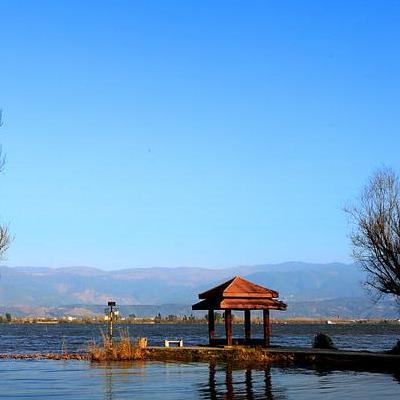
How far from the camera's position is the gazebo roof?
43.4 m

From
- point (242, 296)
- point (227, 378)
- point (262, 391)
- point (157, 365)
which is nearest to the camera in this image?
point (262, 391)

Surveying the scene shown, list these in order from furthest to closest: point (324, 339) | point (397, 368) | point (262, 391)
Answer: point (324, 339), point (397, 368), point (262, 391)

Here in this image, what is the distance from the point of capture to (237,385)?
28.3 m

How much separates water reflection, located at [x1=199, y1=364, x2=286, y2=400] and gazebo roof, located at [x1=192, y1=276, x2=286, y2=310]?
7727mm

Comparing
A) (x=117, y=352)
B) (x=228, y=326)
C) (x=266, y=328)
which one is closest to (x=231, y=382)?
(x=117, y=352)

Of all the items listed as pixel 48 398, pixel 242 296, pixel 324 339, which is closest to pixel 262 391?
pixel 48 398

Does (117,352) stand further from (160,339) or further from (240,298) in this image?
(160,339)

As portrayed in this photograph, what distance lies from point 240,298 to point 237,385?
50.7ft

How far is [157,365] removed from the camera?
38094mm

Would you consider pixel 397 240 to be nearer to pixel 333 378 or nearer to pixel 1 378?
pixel 333 378

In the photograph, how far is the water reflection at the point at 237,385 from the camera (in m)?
25.3

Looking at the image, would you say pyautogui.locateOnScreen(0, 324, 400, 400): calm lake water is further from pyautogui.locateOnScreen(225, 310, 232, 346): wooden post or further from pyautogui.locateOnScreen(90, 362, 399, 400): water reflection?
pyautogui.locateOnScreen(225, 310, 232, 346): wooden post

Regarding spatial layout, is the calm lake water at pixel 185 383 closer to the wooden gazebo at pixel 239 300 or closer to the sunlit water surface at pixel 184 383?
the sunlit water surface at pixel 184 383

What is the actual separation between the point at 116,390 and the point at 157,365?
36.9 ft
